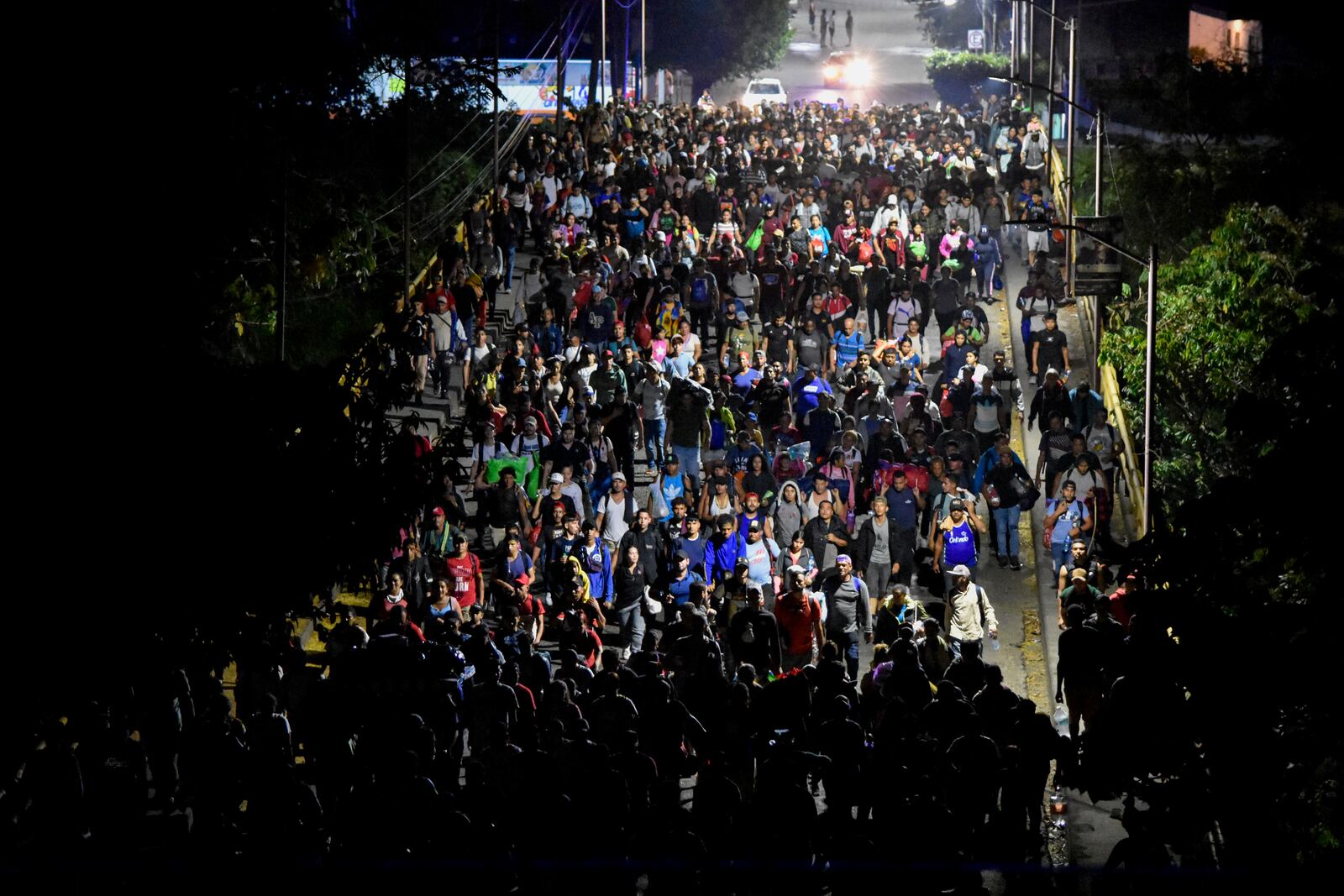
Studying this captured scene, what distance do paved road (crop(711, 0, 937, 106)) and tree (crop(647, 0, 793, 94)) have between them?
5940 millimetres

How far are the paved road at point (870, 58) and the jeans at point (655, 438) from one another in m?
61.2

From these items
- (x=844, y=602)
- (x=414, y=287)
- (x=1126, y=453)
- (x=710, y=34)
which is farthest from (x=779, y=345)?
(x=710, y=34)

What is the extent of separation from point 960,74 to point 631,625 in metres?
71.4

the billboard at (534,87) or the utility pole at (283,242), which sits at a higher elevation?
the billboard at (534,87)

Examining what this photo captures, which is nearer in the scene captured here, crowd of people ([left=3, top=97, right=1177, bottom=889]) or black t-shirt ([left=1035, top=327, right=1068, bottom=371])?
crowd of people ([left=3, top=97, right=1177, bottom=889])

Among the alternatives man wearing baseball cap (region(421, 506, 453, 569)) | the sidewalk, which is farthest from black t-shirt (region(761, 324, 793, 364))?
man wearing baseball cap (region(421, 506, 453, 569))

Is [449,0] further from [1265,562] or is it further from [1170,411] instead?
[1265,562]

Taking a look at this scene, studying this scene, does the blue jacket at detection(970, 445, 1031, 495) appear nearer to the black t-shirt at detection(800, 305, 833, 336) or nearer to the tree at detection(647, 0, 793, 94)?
the black t-shirt at detection(800, 305, 833, 336)

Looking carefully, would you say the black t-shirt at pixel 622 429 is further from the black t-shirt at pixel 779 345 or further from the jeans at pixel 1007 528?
the jeans at pixel 1007 528

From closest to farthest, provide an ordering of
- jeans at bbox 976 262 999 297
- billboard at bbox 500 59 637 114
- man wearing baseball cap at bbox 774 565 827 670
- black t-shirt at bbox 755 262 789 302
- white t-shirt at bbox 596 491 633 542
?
man wearing baseball cap at bbox 774 565 827 670 < white t-shirt at bbox 596 491 633 542 < black t-shirt at bbox 755 262 789 302 < jeans at bbox 976 262 999 297 < billboard at bbox 500 59 637 114

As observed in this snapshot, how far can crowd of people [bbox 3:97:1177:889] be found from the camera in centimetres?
1280

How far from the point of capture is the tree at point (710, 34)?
73375mm

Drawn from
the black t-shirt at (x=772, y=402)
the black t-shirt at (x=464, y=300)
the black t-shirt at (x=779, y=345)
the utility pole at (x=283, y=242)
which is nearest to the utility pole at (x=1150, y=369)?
the black t-shirt at (x=772, y=402)

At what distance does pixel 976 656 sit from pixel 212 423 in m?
6.04
